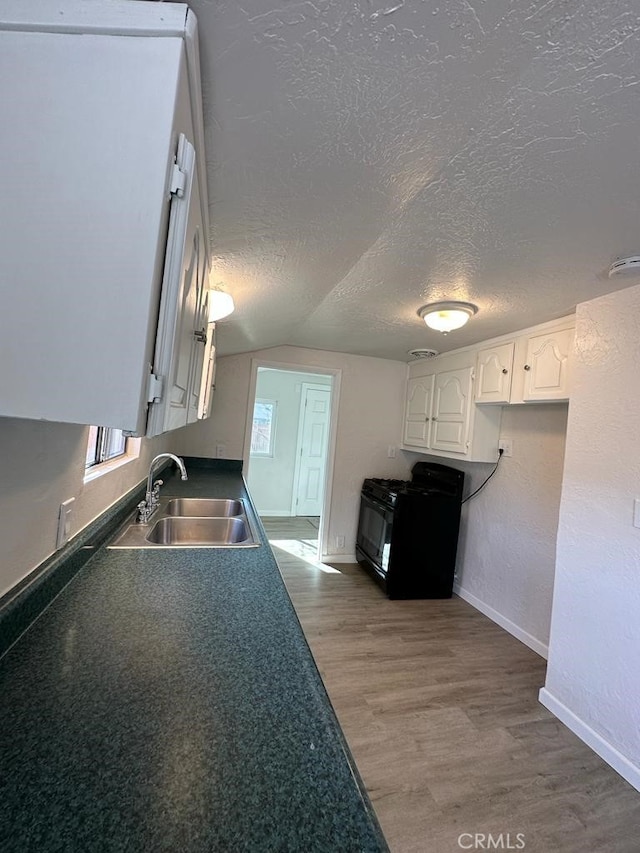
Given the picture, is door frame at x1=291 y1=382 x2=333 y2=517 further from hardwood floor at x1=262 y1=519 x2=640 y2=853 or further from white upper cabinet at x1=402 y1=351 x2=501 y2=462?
hardwood floor at x1=262 y1=519 x2=640 y2=853

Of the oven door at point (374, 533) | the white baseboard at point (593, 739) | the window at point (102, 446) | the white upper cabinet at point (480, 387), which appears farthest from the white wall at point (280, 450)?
the white baseboard at point (593, 739)

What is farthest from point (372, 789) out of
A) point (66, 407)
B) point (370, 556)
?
point (370, 556)

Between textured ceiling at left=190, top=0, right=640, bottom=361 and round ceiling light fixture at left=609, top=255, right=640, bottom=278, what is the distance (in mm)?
47

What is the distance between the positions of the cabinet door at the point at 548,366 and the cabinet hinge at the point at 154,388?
2230 mm

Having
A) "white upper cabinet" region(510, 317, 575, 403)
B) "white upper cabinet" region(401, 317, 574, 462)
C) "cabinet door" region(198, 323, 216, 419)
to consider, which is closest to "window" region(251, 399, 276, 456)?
"white upper cabinet" region(401, 317, 574, 462)

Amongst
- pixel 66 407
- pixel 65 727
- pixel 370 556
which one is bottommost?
pixel 370 556

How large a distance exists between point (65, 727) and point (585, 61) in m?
1.41

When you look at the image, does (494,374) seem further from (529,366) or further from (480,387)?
(529,366)

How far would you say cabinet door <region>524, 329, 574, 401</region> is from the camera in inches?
80.6

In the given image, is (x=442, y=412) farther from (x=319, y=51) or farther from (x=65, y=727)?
(x=65, y=727)

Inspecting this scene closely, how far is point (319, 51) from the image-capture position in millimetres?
593

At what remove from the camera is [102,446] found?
1381 mm

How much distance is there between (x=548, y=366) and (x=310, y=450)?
3.91m

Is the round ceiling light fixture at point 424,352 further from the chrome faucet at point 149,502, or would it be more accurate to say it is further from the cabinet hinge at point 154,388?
the cabinet hinge at point 154,388
